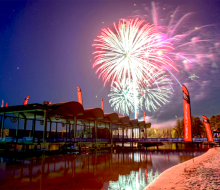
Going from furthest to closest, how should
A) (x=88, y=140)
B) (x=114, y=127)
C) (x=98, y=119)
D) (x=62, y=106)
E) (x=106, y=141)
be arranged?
(x=114, y=127), (x=106, y=141), (x=98, y=119), (x=88, y=140), (x=62, y=106)

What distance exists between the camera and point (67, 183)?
10.9 meters

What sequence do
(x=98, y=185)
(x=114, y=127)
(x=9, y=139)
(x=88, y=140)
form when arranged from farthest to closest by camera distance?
(x=114, y=127), (x=88, y=140), (x=9, y=139), (x=98, y=185)

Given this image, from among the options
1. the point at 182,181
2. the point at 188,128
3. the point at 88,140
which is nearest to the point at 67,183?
the point at 182,181

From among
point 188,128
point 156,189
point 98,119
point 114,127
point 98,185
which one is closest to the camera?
point 156,189

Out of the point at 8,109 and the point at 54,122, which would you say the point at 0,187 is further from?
the point at 54,122

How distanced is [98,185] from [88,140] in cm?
3762

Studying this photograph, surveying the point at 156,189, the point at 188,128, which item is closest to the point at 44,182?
the point at 156,189

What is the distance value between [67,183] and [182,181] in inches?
262

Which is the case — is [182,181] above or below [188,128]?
below

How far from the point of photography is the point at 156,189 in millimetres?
9031

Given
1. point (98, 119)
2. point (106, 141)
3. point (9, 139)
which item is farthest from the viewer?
point (106, 141)

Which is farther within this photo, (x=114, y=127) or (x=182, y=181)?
(x=114, y=127)

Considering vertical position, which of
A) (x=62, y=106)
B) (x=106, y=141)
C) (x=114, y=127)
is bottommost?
(x=106, y=141)

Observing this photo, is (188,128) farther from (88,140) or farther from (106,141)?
(106,141)
